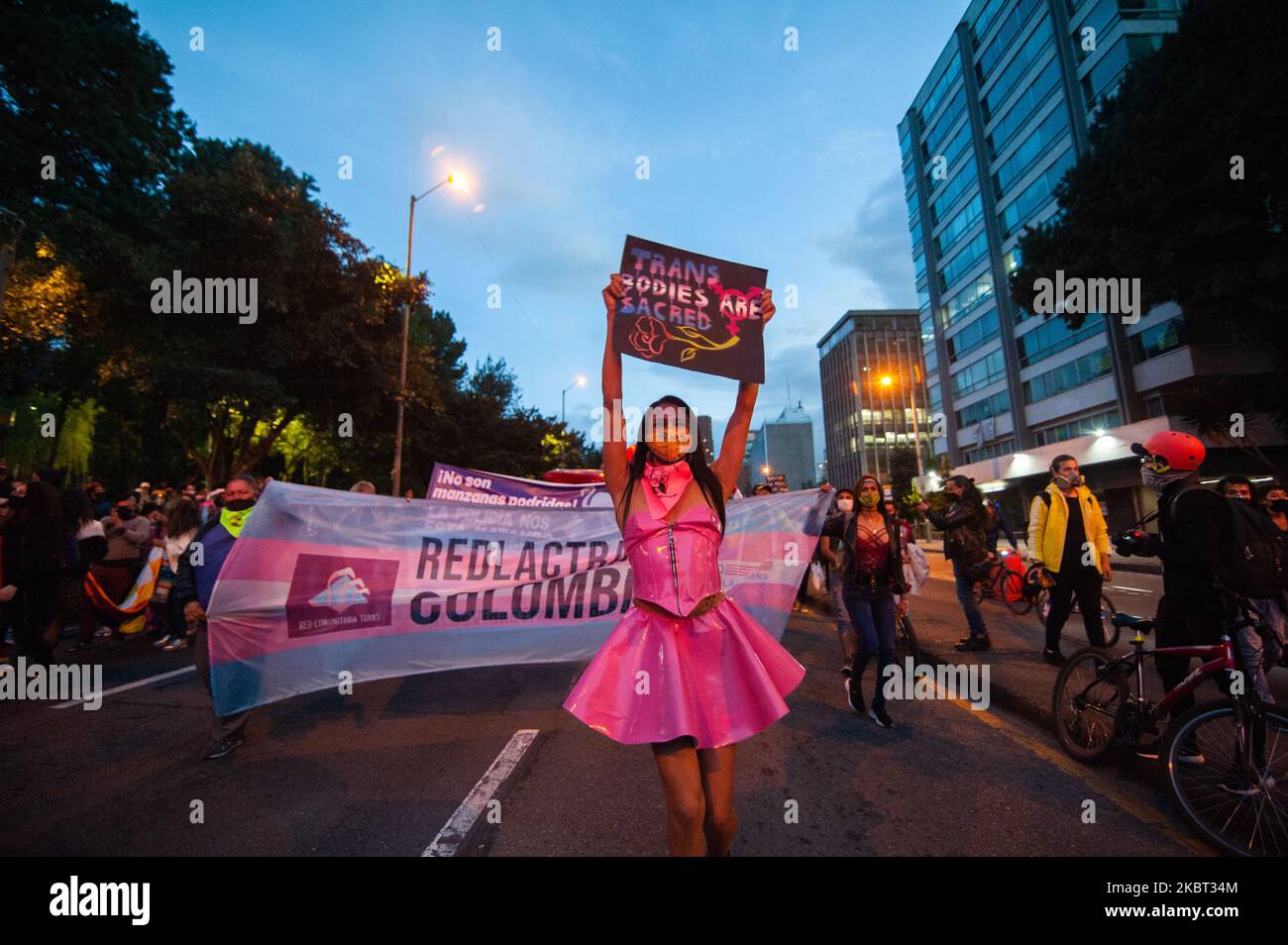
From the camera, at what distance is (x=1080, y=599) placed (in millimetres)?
5762

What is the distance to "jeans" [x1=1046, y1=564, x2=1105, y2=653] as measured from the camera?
5652mm

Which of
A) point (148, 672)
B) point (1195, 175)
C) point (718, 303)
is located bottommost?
point (148, 672)

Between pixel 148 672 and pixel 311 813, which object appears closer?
pixel 311 813

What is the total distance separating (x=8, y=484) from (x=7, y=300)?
37.1 feet

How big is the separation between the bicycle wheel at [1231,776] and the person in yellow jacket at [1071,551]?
3.10m

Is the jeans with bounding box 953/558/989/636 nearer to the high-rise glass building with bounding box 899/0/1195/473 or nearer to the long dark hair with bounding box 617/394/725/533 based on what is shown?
the long dark hair with bounding box 617/394/725/533

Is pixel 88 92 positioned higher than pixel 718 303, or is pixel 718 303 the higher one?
pixel 88 92

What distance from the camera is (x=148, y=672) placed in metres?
6.60

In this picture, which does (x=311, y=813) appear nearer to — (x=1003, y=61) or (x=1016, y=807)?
(x=1016, y=807)

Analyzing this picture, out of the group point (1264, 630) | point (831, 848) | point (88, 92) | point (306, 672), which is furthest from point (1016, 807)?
point (88, 92)

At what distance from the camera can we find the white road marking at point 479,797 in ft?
8.76

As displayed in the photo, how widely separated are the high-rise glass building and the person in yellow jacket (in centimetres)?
2688
